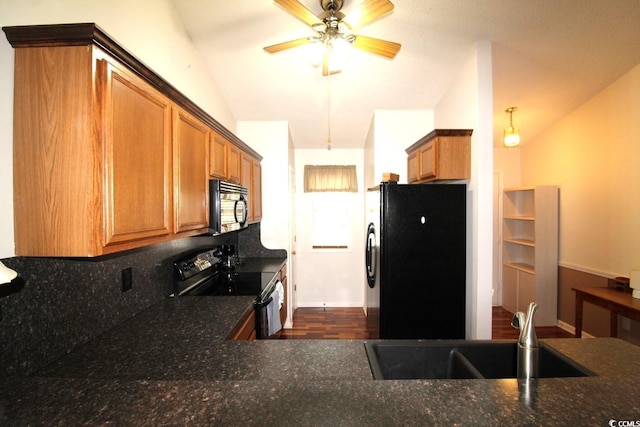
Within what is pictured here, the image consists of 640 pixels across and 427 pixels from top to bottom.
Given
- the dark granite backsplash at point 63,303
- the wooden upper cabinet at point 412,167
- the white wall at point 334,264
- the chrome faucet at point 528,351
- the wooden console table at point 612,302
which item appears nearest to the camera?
the chrome faucet at point 528,351

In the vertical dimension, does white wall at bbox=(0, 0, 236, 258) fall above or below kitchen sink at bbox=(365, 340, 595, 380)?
above

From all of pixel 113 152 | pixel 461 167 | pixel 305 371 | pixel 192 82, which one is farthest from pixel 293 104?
pixel 305 371

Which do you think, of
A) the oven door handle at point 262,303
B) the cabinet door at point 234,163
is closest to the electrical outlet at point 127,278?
the oven door handle at point 262,303

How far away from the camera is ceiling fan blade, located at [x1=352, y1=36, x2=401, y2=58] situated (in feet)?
6.05

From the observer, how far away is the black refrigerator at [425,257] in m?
2.25

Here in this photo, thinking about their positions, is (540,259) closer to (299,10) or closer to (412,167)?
(412,167)

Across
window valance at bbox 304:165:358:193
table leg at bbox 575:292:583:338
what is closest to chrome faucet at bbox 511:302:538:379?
table leg at bbox 575:292:583:338

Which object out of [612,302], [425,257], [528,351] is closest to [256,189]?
[425,257]

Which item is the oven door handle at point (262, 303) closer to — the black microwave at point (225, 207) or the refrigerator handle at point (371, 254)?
the black microwave at point (225, 207)

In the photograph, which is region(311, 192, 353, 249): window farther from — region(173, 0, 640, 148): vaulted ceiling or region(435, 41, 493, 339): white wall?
region(435, 41, 493, 339): white wall

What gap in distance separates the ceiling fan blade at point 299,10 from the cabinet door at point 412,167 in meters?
1.64

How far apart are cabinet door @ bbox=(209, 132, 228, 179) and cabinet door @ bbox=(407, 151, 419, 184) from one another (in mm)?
1862

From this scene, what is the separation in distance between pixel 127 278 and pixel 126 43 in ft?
4.51

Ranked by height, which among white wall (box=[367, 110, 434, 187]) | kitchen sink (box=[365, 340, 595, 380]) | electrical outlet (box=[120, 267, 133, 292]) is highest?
white wall (box=[367, 110, 434, 187])
